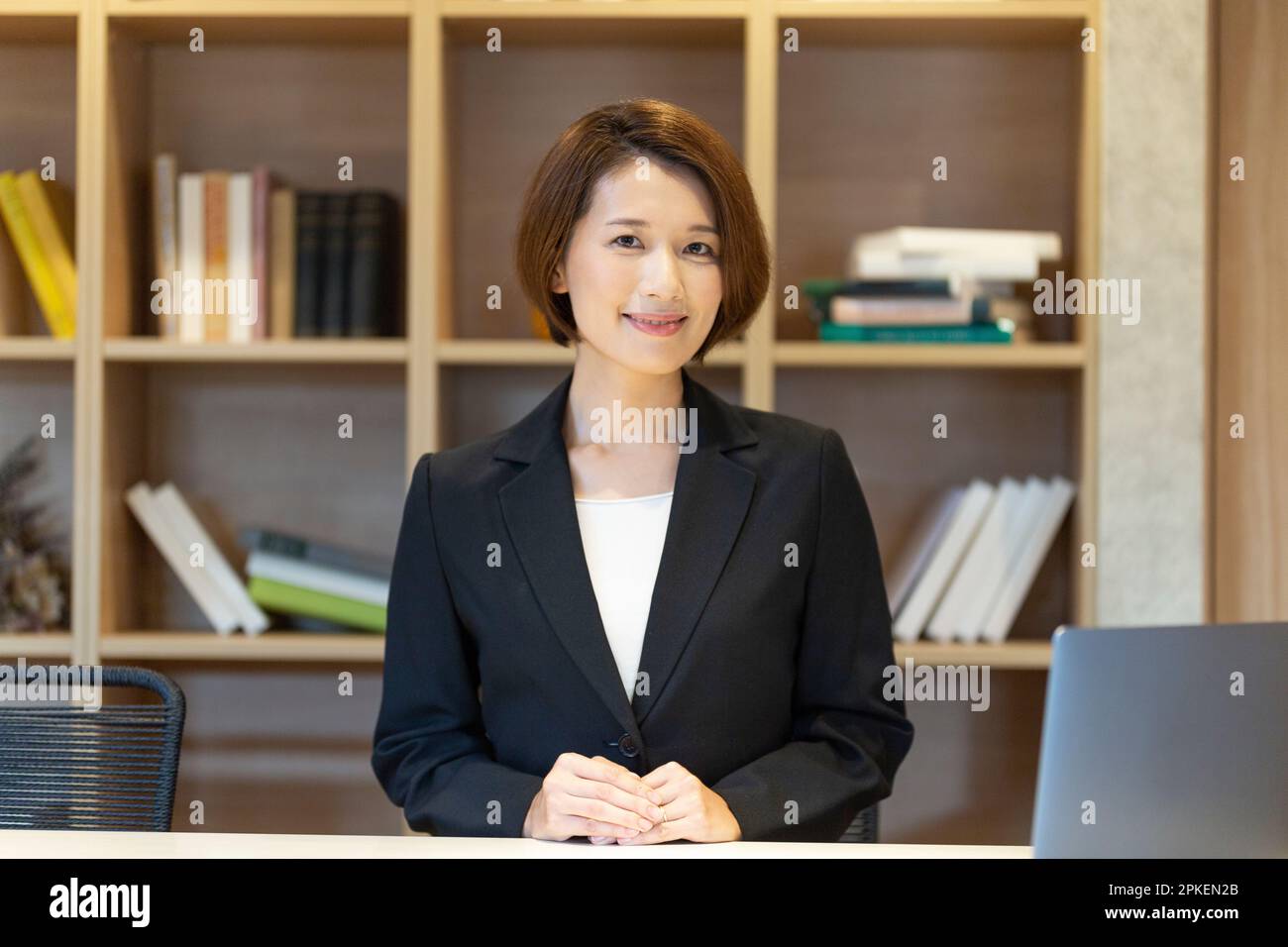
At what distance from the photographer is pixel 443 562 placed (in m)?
1.65

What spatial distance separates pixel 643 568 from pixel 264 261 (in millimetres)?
1403

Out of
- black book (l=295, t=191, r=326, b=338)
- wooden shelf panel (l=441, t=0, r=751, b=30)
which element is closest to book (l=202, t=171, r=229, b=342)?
black book (l=295, t=191, r=326, b=338)

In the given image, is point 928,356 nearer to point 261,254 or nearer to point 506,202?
point 506,202

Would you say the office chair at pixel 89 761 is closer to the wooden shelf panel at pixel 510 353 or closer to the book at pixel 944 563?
the wooden shelf panel at pixel 510 353

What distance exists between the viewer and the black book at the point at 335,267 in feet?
8.73

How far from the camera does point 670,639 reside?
1563mm

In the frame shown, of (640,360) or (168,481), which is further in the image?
(168,481)

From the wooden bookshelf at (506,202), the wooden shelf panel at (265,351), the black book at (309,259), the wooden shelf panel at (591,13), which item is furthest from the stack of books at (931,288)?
the black book at (309,259)

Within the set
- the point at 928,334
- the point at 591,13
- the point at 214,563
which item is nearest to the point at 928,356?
the point at 928,334

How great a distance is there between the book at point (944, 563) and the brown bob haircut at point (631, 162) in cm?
115

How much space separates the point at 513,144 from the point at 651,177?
1388mm
